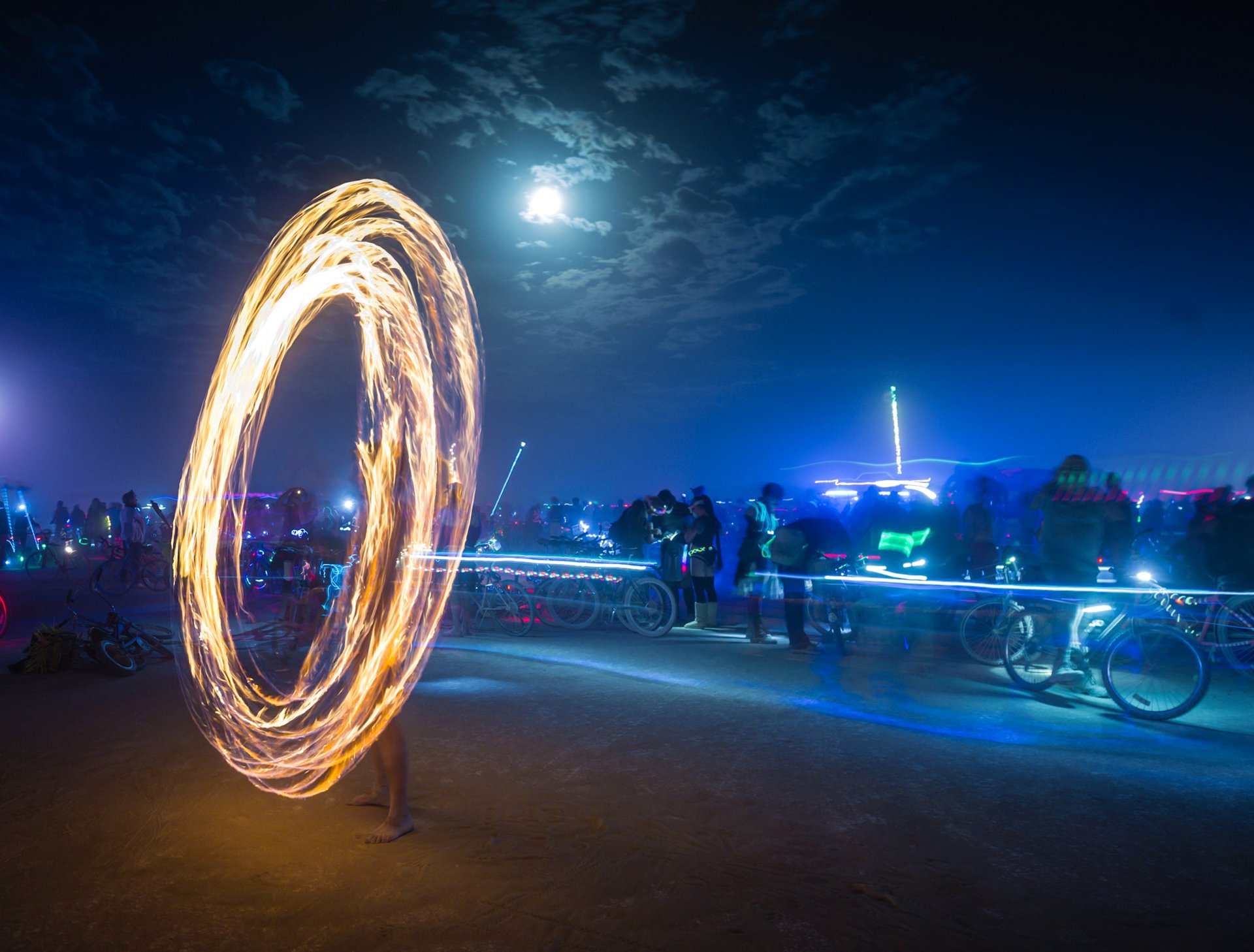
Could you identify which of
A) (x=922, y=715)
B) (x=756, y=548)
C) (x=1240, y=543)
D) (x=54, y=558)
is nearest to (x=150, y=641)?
(x=756, y=548)

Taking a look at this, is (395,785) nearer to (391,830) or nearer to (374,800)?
(391,830)

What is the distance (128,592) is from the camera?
17.8 meters

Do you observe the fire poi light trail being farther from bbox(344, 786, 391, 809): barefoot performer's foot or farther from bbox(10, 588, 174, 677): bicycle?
bbox(10, 588, 174, 677): bicycle

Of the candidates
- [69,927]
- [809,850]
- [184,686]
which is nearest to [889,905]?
[809,850]

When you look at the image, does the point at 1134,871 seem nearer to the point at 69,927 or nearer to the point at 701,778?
the point at 701,778

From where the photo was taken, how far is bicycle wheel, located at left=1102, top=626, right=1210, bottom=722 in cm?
650

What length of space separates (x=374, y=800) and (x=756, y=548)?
24.9 feet

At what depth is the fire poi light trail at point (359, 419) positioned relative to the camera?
17.3 ft

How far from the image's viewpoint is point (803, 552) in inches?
401

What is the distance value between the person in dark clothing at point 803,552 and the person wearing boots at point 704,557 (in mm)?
1414

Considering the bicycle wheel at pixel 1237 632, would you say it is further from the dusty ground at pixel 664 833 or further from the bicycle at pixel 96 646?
the bicycle at pixel 96 646

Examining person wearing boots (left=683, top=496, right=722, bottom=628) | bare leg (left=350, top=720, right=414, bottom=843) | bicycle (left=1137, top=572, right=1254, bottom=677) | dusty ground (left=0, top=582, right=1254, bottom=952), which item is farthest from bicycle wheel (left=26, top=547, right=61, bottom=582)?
bicycle (left=1137, top=572, right=1254, bottom=677)

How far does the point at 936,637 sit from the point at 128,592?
17.9 metres

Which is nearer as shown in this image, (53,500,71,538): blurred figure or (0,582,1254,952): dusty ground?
(0,582,1254,952): dusty ground
